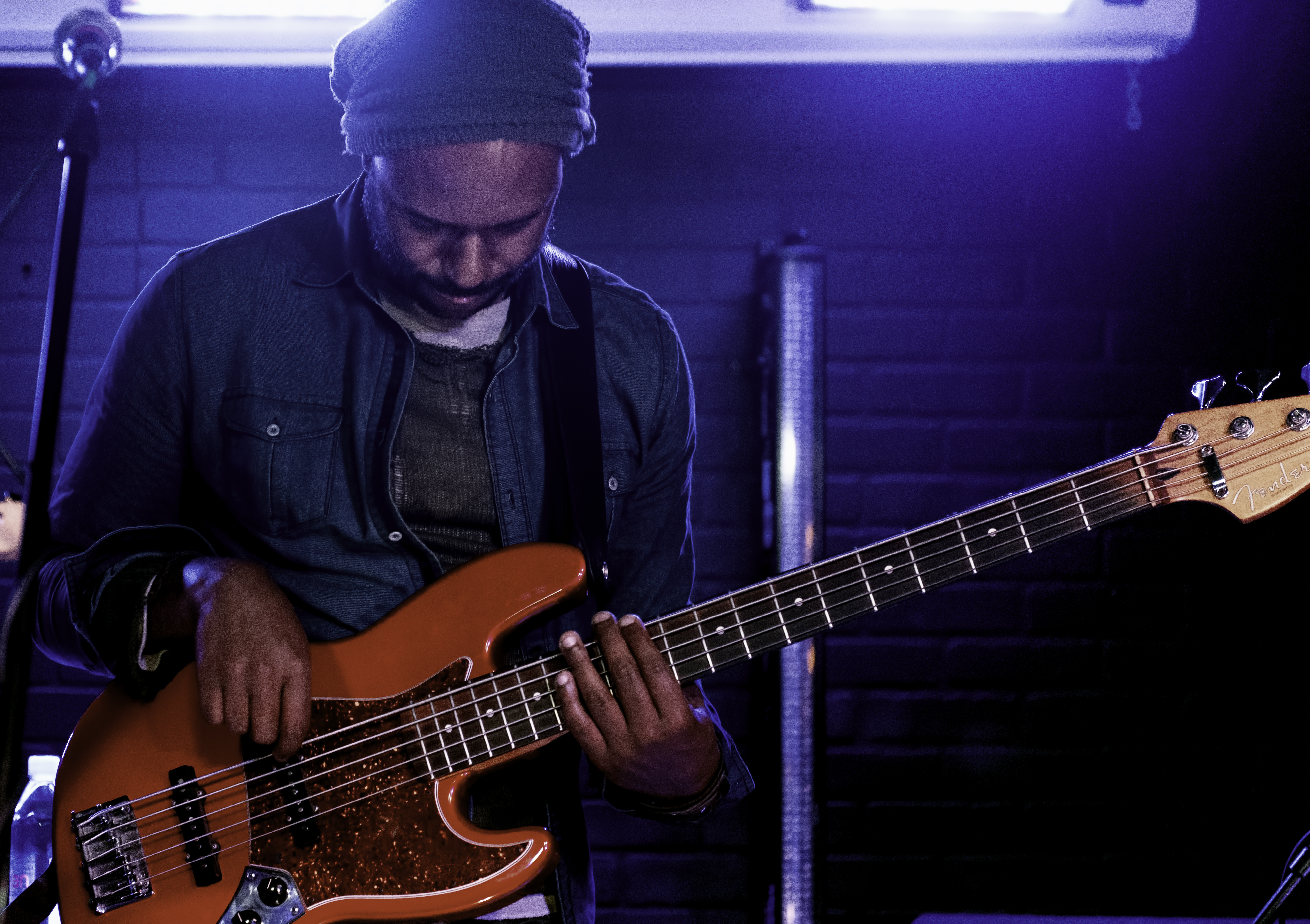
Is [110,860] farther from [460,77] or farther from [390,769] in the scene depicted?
[460,77]

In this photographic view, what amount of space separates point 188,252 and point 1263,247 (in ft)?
7.66

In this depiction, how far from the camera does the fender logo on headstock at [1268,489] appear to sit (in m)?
1.25

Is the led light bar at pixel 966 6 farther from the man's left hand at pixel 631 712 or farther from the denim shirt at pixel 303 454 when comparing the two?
the man's left hand at pixel 631 712

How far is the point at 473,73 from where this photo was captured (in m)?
1.11

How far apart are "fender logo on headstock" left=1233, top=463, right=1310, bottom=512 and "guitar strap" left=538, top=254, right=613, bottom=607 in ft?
2.79

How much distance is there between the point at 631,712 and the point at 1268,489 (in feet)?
2.90

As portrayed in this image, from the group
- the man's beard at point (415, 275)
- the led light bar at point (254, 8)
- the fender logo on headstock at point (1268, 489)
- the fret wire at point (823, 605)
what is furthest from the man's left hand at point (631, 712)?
the led light bar at point (254, 8)

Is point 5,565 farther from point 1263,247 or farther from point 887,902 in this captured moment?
point 1263,247

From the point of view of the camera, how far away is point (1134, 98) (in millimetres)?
2264

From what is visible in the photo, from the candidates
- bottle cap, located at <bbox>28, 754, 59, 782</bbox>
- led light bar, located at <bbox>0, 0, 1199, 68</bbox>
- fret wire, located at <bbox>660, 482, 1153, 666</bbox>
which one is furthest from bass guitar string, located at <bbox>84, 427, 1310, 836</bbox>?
bottle cap, located at <bbox>28, 754, 59, 782</bbox>

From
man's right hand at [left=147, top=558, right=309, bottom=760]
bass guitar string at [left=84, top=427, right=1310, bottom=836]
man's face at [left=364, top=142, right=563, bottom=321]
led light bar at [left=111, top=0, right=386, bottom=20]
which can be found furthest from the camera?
led light bar at [left=111, top=0, right=386, bottom=20]

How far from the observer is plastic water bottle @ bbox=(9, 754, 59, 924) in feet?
5.09

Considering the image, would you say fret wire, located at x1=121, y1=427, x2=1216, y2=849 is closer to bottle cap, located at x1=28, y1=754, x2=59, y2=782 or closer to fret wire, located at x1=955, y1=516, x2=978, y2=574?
fret wire, located at x1=955, y1=516, x2=978, y2=574

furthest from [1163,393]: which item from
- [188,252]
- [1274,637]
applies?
[188,252]
